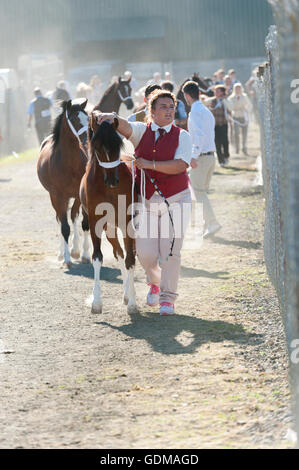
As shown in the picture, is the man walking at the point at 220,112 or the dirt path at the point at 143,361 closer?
the dirt path at the point at 143,361

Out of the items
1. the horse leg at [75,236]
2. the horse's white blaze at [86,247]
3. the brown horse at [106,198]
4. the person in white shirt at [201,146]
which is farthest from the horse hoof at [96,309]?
the person in white shirt at [201,146]

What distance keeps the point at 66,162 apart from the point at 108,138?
313 cm

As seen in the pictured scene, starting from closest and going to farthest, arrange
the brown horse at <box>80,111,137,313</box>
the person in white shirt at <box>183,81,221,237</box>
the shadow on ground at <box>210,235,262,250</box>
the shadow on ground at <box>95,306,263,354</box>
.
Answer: the shadow on ground at <box>95,306,263,354</box> → the brown horse at <box>80,111,137,313</box> → the shadow on ground at <box>210,235,262,250</box> → the person in white shirt at <box>183,81,221,237</box>

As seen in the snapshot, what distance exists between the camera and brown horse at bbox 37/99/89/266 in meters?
10.2

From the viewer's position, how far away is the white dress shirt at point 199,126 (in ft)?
38.9

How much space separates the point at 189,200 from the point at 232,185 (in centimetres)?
1093

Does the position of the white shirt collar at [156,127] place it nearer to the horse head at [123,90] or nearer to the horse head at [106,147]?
the horse head at [106,147]

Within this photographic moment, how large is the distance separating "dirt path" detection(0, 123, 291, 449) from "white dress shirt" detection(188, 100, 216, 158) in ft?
5.11

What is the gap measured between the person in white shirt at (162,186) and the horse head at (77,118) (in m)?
2.17

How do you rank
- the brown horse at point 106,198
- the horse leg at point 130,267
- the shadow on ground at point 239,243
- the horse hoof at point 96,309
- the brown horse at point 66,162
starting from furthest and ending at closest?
1. the shadow on ground at point 239,243
2. the brown horse at point 66,162
3. the horse hoof at point 96,309
4. the horse leg at point 130,267
5. the brown horse at point 106,198

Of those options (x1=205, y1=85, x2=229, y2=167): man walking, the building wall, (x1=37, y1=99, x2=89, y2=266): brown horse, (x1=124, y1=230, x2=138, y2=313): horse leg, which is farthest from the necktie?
the building wall

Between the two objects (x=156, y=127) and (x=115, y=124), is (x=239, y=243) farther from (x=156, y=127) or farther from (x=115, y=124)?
(x=115, y=124)

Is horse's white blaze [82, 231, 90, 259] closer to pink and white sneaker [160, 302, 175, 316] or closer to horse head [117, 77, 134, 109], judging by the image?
pink and white sneaker [160, 302, 175, 316]

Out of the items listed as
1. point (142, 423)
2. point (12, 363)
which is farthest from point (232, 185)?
point (142, 423)
